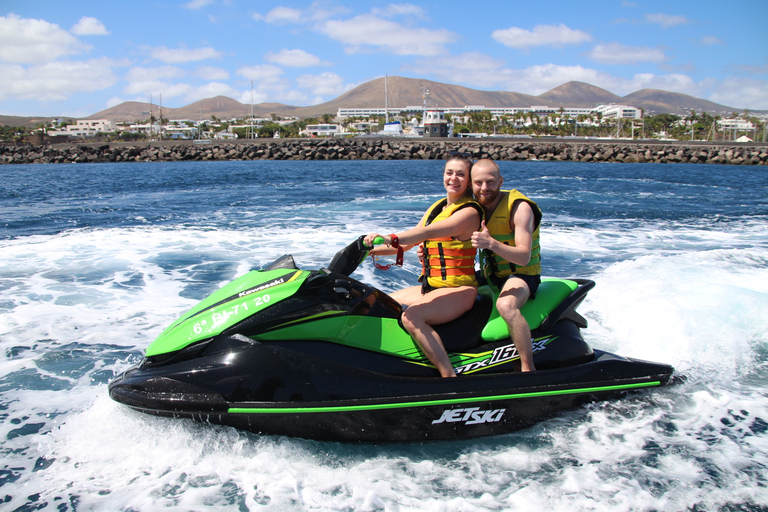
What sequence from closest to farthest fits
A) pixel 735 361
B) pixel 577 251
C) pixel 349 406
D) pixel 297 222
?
pixel 349 406 < pixel 735 361 < pixel 577 251 < pixel 297 222

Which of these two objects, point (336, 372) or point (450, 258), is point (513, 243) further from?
point (336, 372)

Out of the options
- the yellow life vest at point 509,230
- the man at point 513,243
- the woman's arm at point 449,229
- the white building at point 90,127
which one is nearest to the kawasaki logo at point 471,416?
the man at point 513,243

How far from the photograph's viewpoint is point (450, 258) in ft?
9.93

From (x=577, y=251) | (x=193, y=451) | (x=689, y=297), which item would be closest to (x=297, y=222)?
(x=577, y=251)

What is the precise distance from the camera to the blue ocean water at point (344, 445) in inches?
99.5

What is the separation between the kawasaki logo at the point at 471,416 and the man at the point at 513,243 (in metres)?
0.31

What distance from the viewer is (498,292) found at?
10.6 ft

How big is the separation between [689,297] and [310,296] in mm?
3993

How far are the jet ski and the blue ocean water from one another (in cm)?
15

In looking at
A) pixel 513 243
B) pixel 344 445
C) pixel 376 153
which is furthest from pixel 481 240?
pixel 376 153

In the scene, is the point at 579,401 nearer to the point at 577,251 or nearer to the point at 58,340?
the point at 58,340

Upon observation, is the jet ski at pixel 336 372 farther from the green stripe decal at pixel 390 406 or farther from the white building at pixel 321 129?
the white building at pixel 321 129

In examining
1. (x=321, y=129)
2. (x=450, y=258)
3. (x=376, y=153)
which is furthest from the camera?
(x=321, y=129)

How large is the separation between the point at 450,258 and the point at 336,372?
3.04 ft
